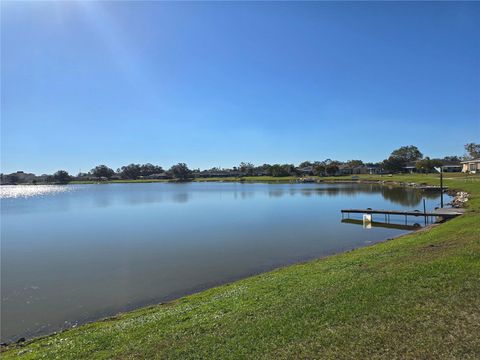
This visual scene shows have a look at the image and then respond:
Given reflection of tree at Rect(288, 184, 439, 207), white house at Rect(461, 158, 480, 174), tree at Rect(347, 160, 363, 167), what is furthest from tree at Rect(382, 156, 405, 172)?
reflection of tree at Rect(288, 184, 439, 207)

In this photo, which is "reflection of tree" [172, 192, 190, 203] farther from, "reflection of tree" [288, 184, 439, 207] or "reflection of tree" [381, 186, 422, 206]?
"reflection of tree" [381, 186, 422, 206]

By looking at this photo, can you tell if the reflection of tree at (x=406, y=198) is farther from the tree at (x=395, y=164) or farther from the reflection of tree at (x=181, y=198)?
the tree at (x=395, y=164)

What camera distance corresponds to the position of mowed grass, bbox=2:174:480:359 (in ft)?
18.5

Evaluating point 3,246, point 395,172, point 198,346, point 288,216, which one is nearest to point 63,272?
point 3,246

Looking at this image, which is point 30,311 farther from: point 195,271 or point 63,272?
point 195,271

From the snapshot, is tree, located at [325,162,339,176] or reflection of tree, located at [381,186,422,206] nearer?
reflection of tree, located at [381,186,422,206]

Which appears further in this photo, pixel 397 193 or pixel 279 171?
pixel 279 171

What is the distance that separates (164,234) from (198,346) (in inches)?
899

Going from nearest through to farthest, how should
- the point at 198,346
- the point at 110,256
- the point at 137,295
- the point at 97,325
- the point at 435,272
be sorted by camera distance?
the point at 198,346 → the point at 435,272 → the point at 97,325 → the point at 137,295 → the point at 110,256

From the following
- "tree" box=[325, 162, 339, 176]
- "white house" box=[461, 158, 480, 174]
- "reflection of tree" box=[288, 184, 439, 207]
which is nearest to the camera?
"reflection of tree" box=[288, 184, 439, 207]

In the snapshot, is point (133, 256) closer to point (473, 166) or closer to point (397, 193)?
point (397, 193)

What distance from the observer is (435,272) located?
8.74 meters

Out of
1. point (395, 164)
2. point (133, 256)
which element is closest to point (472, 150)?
point (395, 164)

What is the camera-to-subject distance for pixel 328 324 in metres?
6.59
